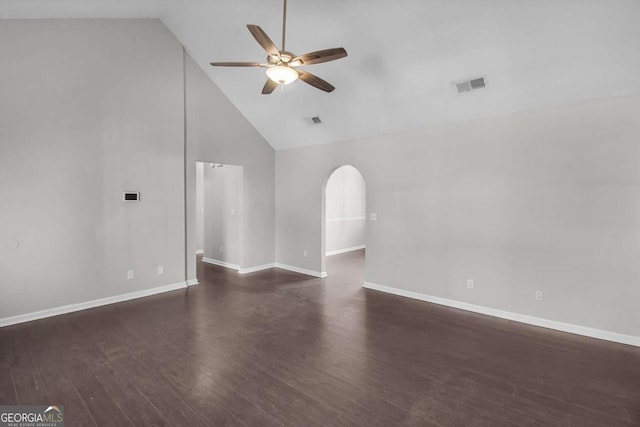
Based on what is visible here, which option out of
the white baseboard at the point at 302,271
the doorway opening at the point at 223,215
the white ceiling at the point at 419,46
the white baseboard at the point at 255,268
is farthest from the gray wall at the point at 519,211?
the doorway opening at the point at 223,215

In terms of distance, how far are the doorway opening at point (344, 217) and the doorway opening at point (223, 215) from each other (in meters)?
2.43

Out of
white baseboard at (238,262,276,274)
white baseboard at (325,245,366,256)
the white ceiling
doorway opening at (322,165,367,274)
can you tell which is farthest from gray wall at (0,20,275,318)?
white baseboard at (325,245,366,256)

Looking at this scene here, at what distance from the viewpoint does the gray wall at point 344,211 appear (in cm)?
858

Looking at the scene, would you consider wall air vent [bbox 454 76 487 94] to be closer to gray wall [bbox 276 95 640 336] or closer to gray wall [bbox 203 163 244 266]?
gray wall [bbox 276 95 640 336]

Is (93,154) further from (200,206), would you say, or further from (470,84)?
(200,206)

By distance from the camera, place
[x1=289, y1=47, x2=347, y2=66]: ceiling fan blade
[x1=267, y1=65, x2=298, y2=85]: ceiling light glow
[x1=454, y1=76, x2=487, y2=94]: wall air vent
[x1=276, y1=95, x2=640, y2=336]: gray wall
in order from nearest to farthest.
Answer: [x1=289, y1=47, x2=347, y2=66]: ceiling fan blade < [x1=267, y1=65, x2=298, y2=85]: ceiling light glow < [x1=276, y1=95, x2=640, y2=336]: gray wall < [x1=454, y1=76, x2=487, y2=94]: wall air vent

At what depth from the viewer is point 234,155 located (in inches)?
239

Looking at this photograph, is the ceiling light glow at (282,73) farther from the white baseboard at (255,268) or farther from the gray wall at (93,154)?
the white baseboard at (255,268)

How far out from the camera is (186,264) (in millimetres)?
5418

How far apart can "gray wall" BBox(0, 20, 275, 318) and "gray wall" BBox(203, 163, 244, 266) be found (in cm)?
Result: 120

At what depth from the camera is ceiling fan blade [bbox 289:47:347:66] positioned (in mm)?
2542

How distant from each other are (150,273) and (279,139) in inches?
137

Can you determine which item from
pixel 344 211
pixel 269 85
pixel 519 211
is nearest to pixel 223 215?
pixel 344 211

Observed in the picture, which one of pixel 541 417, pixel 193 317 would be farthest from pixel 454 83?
pixel 193 317
